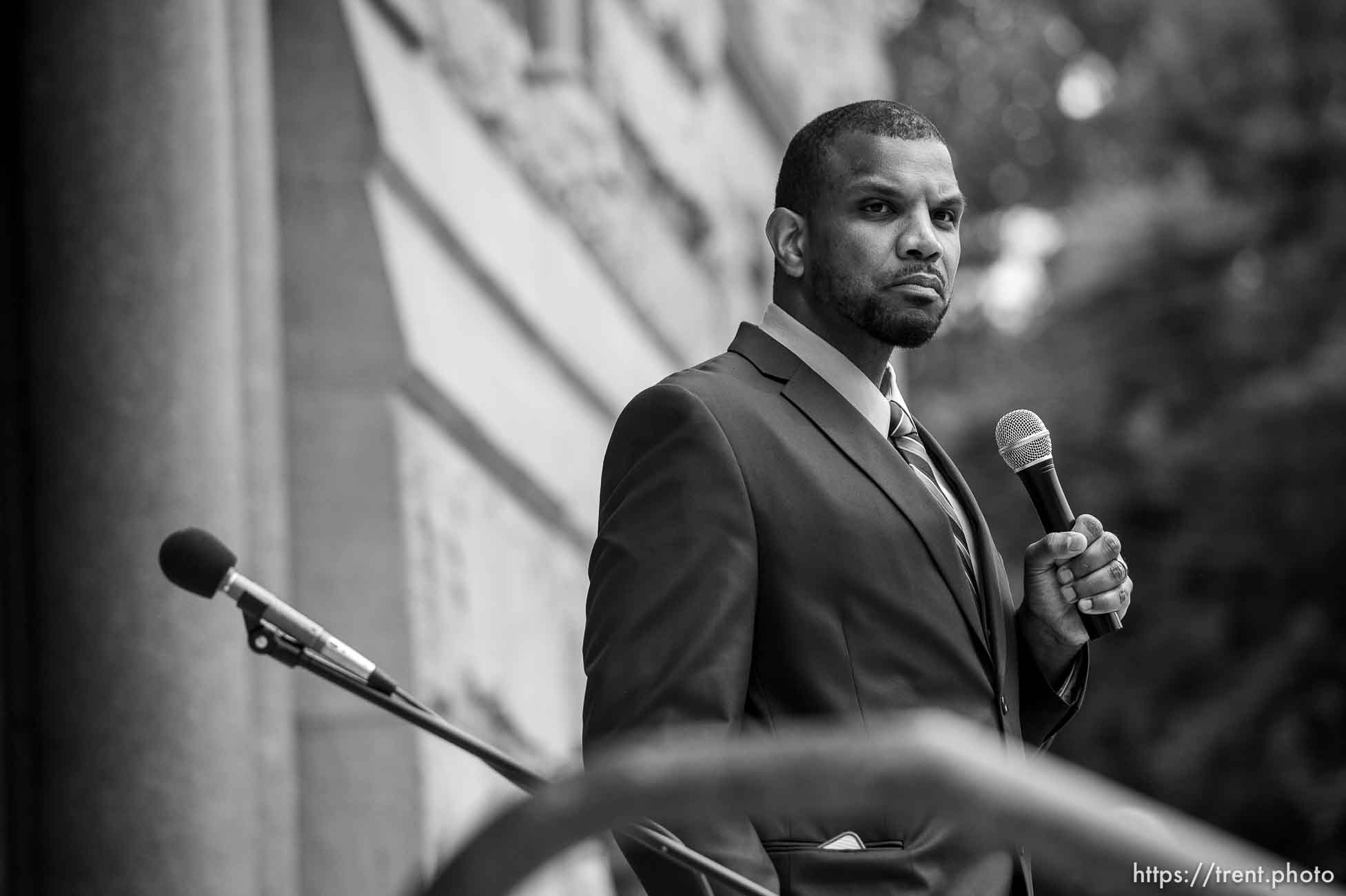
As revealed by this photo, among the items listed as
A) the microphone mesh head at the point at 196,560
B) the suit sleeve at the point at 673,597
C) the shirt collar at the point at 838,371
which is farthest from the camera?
the shirt collar at the point at 838,371

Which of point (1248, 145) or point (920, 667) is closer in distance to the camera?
point (920, 667)

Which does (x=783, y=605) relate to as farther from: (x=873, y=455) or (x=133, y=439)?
(x=133, y=439)

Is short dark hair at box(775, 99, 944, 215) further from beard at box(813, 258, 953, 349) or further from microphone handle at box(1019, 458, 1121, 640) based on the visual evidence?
microphone handle at box(1019, 458, 1121, 640)

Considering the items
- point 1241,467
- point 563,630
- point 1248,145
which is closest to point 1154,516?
point 1241,467

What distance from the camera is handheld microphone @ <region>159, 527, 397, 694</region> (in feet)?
9.10

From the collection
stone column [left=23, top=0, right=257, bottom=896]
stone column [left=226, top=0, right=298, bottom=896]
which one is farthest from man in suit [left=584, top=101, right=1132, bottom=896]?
stone column [left=226, top=0, right=298, bottom=896]

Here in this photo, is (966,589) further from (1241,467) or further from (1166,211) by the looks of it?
(1166,211)

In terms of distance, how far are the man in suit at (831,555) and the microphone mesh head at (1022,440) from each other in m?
0.12

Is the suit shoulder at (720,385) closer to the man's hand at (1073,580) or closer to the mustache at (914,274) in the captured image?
the mustache at (914,274)

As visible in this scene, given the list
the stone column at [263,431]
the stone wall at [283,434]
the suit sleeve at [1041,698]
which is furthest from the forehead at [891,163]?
the stone column at [263,431]

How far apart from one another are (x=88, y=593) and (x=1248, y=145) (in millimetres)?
11550

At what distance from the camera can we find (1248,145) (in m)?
14.5

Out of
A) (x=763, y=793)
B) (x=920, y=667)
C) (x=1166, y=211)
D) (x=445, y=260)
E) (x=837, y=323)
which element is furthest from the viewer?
(x=1166, y=211)

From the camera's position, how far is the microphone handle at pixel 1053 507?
3088mm
